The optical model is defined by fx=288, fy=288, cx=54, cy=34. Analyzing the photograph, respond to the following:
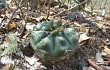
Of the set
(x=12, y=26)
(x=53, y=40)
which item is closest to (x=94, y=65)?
(x=53, y=40)

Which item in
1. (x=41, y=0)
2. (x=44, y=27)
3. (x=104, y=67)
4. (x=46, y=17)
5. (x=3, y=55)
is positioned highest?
(x=41, y=0)

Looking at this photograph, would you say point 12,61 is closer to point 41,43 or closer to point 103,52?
point 41,43

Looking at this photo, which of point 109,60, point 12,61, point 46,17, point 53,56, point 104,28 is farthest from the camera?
point 104,28

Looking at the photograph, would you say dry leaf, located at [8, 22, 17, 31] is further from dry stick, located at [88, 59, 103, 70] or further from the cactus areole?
dry stick, located at [88, 59, 103, 70]

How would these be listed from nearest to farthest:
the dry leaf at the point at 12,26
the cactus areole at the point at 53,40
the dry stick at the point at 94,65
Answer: the cactus areole at the point at 53,40 < the dry stick at the point at 94,65 < the dry leaf at the point at 12,26

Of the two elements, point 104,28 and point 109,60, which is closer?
point 109,60

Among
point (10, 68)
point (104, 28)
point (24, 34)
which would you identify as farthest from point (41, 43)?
point (104, 28)

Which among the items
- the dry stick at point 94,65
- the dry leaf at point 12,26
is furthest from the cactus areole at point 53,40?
the dry leaf at point 12,26

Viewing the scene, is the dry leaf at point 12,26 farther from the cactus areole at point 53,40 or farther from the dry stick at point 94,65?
the dry stick at point 94,65

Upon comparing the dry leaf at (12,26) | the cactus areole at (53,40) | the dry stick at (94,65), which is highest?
the dry leaf at (12,26)
